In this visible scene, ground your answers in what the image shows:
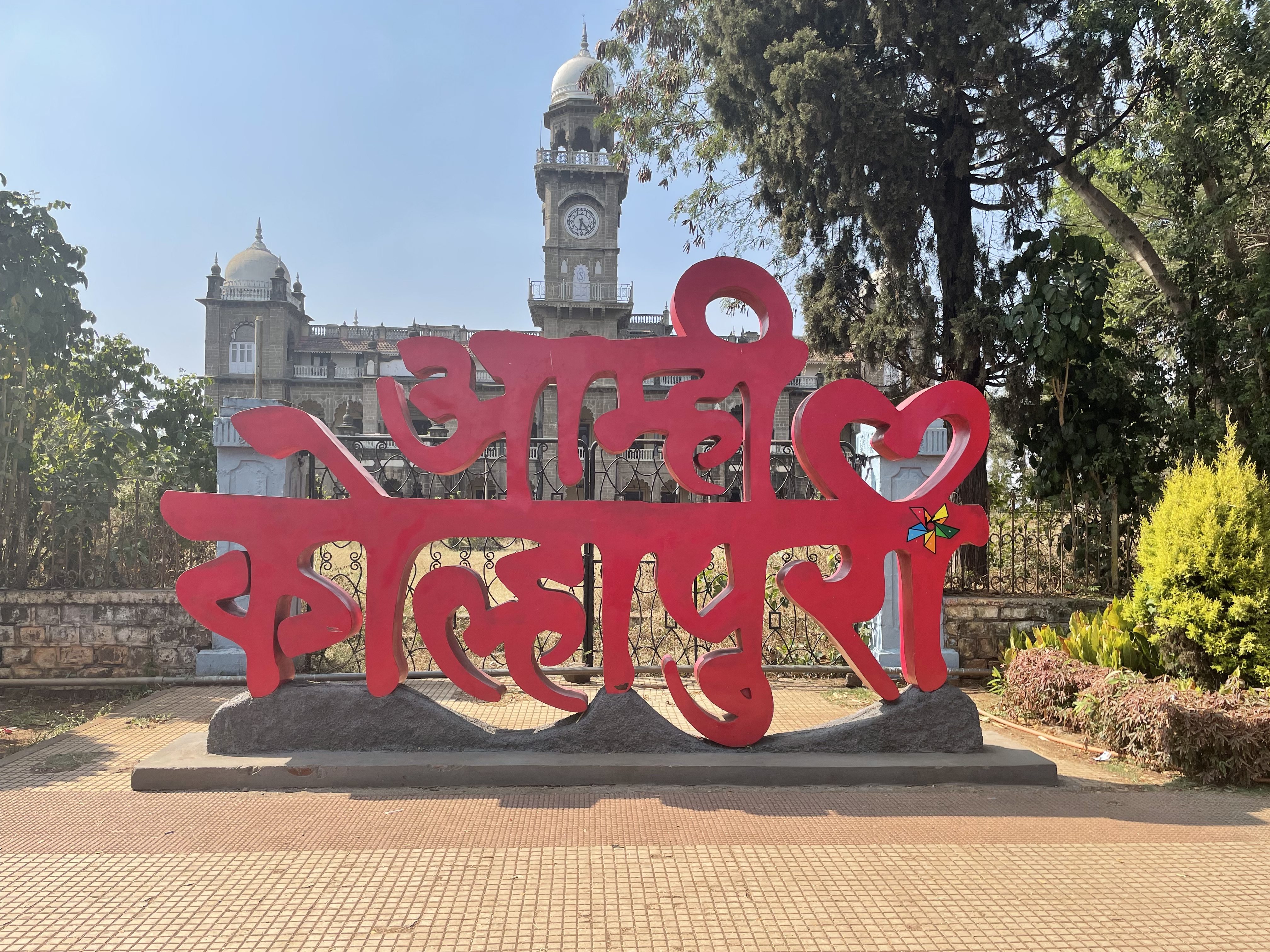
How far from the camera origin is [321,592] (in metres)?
4.88

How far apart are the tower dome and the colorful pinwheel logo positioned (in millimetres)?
32544

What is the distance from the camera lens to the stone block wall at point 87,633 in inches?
287

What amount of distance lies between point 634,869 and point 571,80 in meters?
36.4

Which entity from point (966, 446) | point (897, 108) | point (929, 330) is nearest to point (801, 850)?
point (966, 446)

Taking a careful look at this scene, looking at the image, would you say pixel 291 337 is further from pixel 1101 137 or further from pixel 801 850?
pixel 801 850

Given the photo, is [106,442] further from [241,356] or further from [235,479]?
[241,356]

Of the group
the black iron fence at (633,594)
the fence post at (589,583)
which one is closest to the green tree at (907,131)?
the black iron fence at (633,594)

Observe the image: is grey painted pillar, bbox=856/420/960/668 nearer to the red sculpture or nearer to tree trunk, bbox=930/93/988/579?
tree trunk, bbox=930/93/988/579

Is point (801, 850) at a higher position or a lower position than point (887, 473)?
lower

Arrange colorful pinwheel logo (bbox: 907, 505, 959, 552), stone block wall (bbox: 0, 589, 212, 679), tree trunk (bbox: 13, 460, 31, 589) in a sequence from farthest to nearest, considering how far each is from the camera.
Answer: tree trunk (bbox: 13, 460, 31, 589), stone block wall (bbox: 0, 589, 212, 679), colorful pinwheel logo (bbox: 907, 505, 959, 552)

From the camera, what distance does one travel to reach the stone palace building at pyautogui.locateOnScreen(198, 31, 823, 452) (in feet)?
112

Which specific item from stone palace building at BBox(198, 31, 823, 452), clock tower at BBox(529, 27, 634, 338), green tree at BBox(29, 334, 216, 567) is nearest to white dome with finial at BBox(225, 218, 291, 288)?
stone palace building at BBox(198, 31, 823, 452)

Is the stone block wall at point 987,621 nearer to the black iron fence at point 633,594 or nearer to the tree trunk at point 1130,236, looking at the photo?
the black iron fence at point 633,594

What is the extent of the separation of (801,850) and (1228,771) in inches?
118
